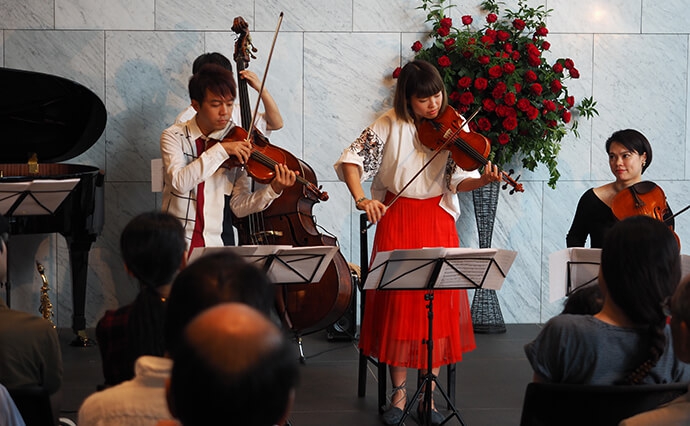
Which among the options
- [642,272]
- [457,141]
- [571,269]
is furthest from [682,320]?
[457,141]

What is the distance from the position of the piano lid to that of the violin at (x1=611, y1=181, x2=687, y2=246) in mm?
2951

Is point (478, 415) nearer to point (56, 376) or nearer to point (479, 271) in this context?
point (479, 271)

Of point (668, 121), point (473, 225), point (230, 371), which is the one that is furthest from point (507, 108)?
point (230, 371)

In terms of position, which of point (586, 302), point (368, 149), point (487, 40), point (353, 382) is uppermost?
point (487, 40)

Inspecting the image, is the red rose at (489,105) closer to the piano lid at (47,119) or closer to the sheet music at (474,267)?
the sheet music at (474,267)

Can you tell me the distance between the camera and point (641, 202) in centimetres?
373

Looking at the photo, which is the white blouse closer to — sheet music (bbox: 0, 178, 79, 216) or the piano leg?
sheet music (bbox: 0, 178, 79, 216)

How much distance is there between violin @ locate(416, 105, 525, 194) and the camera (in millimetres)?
3525

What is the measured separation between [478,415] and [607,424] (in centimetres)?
201

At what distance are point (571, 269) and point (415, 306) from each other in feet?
2.52

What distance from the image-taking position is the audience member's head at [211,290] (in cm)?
144

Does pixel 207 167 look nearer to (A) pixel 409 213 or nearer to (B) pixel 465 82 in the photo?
(A) pixel 409 213

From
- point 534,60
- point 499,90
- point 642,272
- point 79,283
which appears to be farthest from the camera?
point 534,60

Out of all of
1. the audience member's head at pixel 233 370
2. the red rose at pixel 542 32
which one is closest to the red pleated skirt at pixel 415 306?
the red rose at pixel 542 32
